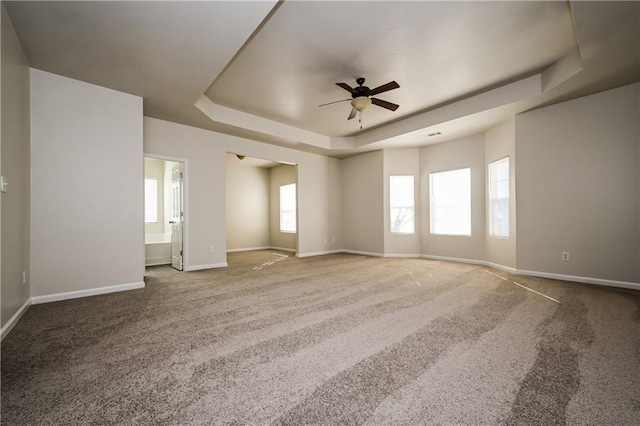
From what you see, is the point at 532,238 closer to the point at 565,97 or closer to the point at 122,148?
the point at 565,97

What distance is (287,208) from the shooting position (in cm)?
867

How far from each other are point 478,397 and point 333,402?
78 centimetres

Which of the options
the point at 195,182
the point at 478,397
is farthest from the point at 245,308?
the point at 195,182

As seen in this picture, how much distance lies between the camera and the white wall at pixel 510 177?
4.73 meters

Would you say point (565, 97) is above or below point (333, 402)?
above

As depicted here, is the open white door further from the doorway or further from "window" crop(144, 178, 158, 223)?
"window" crop(144, 178, 158, 223)

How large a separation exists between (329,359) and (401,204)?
5.44 m

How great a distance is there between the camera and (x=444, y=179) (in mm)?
6281

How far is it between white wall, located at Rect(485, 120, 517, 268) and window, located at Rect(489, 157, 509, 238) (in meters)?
0.08

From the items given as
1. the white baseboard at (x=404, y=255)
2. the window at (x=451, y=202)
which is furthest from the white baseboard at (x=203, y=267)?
the window at (x=451, y=202)

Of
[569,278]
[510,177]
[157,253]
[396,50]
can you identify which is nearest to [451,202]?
[510,177]

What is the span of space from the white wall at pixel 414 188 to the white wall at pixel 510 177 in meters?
1.53

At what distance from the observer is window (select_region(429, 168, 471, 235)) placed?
590 centimetres

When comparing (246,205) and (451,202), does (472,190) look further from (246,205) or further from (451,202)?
(246,205)
